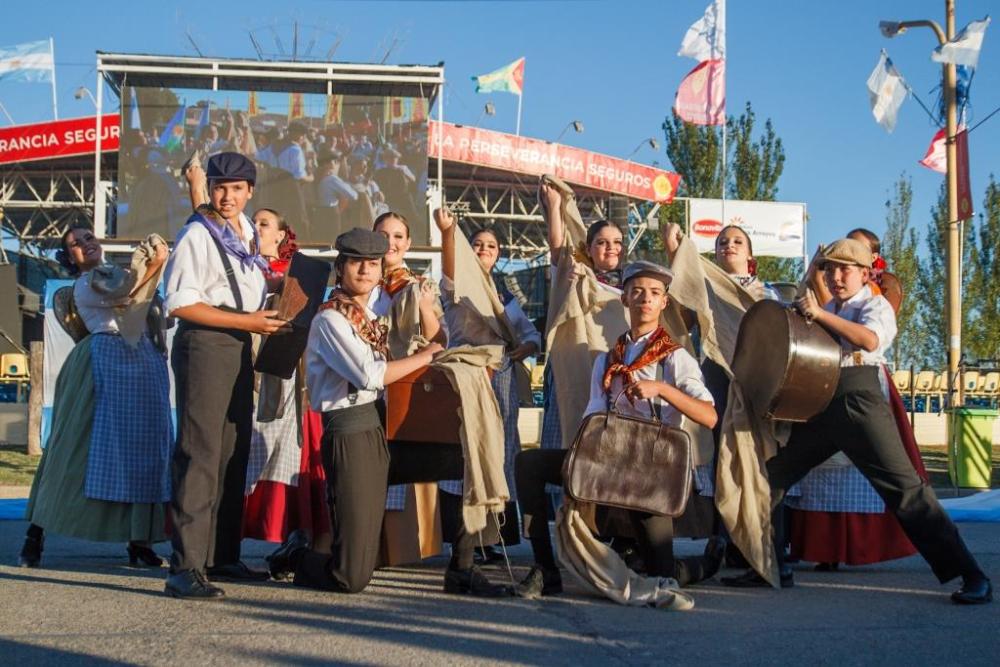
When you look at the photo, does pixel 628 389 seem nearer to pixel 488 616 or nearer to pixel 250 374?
pixel 488 616

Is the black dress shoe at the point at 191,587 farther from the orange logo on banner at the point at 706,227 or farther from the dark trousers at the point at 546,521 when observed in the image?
the orange logo on banner at the point at 706,227

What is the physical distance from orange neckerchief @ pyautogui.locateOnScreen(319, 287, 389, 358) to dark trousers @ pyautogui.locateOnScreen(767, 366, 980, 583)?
6.34ft

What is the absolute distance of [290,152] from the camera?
2648 cm

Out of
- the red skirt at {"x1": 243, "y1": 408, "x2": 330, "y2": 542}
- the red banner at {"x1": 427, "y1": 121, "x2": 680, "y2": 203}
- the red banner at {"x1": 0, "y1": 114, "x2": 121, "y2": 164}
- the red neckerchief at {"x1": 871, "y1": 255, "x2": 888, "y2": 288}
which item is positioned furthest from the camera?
the red banner at {"x1": 427, "y1": 121, "x2": 680, "y2": 203}

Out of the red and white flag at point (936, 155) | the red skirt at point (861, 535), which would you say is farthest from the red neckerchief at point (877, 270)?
the red and white flag at point (936, 155)

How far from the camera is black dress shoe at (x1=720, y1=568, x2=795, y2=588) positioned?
5320 millimetres

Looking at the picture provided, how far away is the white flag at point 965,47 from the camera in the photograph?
605 inches

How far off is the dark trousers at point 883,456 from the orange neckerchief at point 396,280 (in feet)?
6.37

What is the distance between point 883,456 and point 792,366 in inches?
21.5

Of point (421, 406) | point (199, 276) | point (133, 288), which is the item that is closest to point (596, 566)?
point (421, 406)

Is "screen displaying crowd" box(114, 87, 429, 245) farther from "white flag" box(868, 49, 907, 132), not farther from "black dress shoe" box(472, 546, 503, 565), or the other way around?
"black dress shoe" box(472, 546, 503, 565)

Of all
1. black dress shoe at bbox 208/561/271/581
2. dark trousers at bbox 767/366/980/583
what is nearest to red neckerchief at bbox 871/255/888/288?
dark trousers at bbox 767/366/980/583

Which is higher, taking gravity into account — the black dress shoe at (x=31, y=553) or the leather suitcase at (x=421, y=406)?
the leather suitcase at (x=421, y=406)

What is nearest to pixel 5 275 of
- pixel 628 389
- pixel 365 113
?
pixel 365 113
